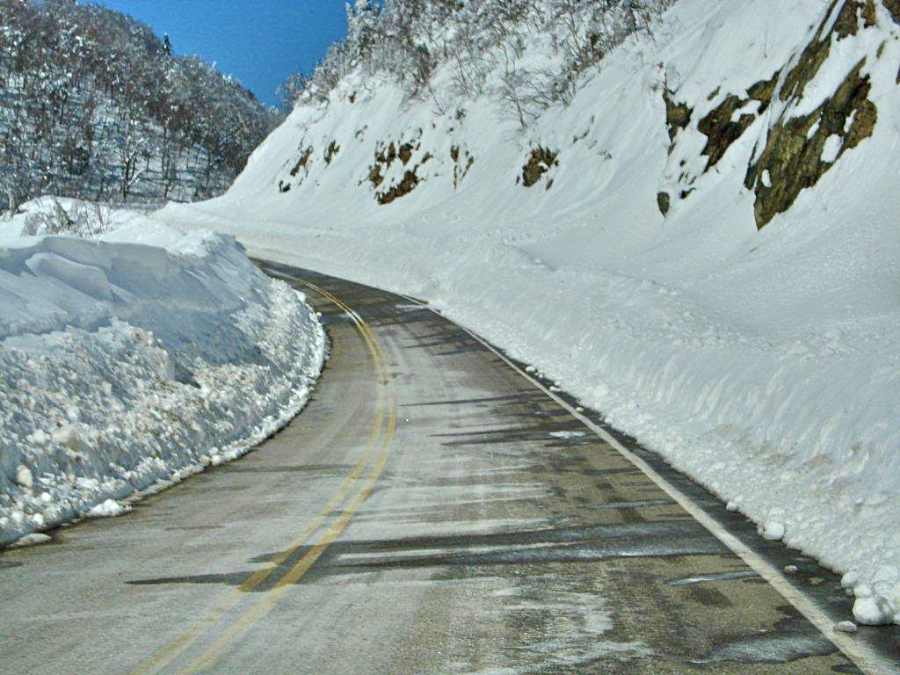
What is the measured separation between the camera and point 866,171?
76.0ft

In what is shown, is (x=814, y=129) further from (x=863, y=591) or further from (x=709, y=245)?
(x=863, y=591)

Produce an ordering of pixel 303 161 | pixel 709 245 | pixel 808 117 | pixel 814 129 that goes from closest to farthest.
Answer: pixel 814 129 → pixel 808 117 → pixel 709 245 → pixel 303 161

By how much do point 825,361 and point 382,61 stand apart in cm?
6935

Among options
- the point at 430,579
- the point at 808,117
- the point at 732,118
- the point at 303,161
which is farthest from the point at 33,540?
the point at 303,161

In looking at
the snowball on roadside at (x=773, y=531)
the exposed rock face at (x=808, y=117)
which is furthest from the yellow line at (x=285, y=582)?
the exposed rock face at (x=808, y=117)

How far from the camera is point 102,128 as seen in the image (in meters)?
164

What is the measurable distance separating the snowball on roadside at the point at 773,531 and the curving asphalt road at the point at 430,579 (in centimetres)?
14

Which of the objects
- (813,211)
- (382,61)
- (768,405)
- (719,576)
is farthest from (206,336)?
(382,61)

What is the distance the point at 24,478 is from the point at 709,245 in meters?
23.0

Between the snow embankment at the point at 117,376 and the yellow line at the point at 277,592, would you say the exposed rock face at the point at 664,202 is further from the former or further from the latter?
the yellow line at the point at 277,592

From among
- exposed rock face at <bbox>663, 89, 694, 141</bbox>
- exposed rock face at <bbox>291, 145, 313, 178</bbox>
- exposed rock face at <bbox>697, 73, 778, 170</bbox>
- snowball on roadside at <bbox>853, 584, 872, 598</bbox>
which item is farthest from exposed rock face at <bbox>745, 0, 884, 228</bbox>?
exposed rock face at <bbox>291, 145, 313, 178</bbox>

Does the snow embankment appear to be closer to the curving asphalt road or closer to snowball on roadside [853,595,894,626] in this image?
the curving asphalt road

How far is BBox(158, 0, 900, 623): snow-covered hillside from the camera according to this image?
9672mm

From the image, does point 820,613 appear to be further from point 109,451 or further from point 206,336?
point 206,336
